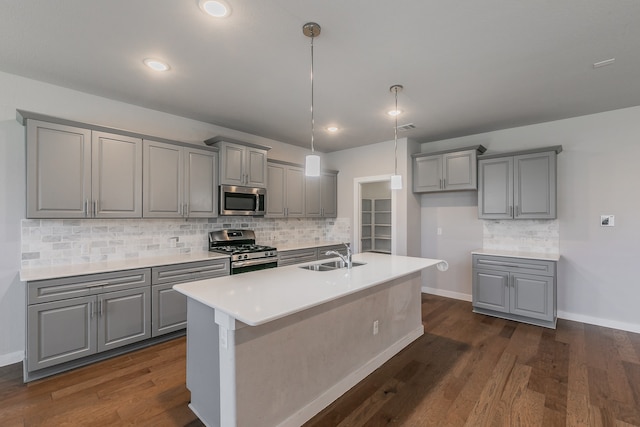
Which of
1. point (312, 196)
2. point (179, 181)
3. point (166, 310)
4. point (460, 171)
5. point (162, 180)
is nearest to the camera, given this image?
point (166, 310)

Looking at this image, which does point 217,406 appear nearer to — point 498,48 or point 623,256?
point 498,48

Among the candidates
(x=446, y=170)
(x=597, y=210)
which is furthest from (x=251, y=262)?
(x=597, y=210)

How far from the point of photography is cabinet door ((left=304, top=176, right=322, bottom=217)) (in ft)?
16.7

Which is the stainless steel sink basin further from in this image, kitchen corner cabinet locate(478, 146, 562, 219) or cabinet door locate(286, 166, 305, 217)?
kitchen corner cabinet locate(478, 146, 562, 219)

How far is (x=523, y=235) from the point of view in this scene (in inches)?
164

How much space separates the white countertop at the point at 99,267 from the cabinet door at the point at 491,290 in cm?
337

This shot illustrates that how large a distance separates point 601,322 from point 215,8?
519 centimetres

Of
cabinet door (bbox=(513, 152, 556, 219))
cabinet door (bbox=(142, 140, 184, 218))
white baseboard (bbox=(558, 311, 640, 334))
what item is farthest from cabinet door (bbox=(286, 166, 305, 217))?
white baseboard (bbox=(558, 311, 640, 334))

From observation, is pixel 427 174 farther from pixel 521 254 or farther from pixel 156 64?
pixel 156 64

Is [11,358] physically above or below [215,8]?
below

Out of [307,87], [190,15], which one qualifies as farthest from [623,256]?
[190,15]

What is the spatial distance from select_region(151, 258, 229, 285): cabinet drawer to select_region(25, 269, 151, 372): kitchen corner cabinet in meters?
0.11

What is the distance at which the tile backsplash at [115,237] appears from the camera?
2.77 m

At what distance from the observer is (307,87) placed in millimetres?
2908
